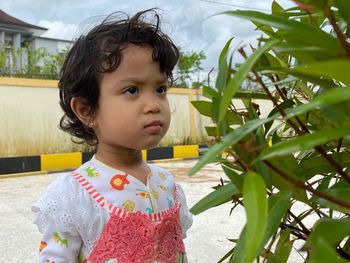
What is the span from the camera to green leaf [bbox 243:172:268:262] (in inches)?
10.7

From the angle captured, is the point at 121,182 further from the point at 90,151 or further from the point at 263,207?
the point at 90,151

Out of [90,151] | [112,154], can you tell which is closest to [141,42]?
[112,154]

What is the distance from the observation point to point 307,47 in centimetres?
33

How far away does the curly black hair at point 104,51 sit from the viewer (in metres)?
0.90

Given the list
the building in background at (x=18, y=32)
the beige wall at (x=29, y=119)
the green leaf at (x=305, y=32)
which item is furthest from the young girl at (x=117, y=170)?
the building in background at (x=18, y=32)

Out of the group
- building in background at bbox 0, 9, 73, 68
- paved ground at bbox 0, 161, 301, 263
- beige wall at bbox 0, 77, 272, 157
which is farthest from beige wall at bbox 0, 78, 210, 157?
building in background at bbox 0, 9, 73, 68

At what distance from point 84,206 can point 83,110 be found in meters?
0.20

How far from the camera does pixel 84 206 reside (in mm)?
872

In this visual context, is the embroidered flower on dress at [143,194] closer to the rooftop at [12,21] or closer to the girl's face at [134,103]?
the girl's face at [134,103]

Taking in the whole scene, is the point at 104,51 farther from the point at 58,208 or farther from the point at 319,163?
the point at 319,163

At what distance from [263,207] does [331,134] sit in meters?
0.06

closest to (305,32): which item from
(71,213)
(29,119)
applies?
(71,213)

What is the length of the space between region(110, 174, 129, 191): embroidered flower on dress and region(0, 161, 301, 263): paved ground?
118 cm

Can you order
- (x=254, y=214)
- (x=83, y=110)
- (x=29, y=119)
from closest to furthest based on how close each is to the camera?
(x=254, y=214) < (x=83, y=110) < (x=29, y=119)
